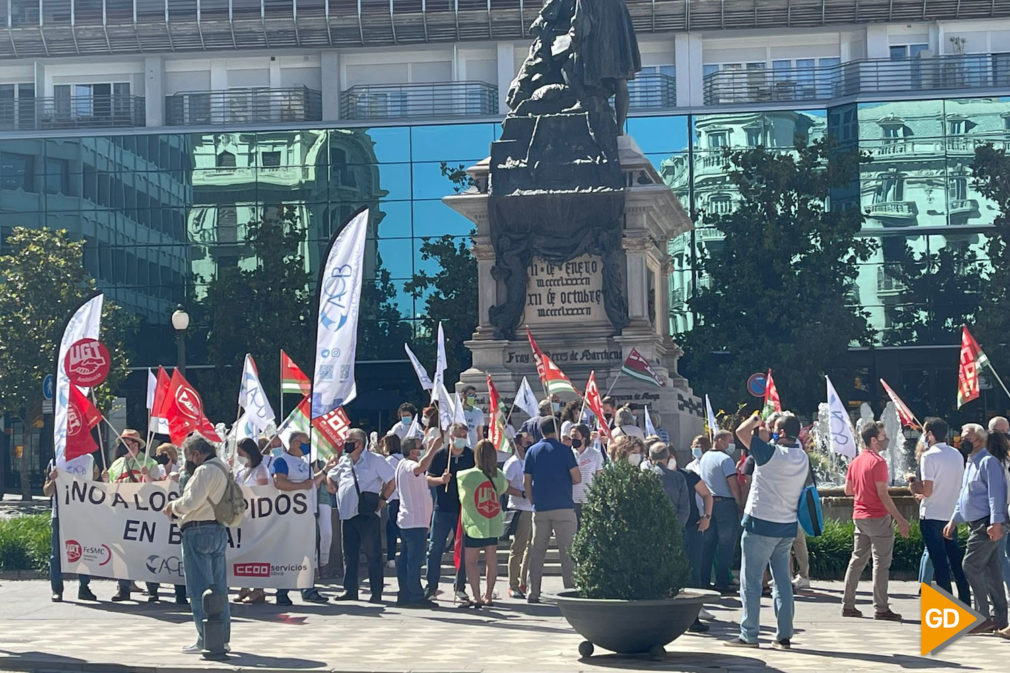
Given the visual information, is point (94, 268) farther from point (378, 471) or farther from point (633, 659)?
point (633, 659)

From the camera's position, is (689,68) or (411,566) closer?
(411,566)

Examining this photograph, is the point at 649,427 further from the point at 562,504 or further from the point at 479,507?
the point at 479,507

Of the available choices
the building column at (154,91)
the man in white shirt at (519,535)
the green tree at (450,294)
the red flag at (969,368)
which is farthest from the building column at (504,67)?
the man in white shirt at (519,535)

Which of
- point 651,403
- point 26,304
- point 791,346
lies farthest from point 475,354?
point 26,304

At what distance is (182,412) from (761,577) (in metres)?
8.87

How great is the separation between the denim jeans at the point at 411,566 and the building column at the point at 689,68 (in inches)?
1666

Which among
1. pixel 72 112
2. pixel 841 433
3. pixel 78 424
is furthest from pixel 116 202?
pixel 78 424

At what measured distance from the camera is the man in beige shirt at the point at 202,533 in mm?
13305

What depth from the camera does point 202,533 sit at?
13.4 meters

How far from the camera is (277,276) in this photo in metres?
51.7

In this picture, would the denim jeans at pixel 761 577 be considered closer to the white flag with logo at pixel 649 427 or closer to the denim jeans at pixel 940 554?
the denim jeans at pixel 940 554

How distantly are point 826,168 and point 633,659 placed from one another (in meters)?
33.0

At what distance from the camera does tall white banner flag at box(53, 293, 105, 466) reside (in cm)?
1752

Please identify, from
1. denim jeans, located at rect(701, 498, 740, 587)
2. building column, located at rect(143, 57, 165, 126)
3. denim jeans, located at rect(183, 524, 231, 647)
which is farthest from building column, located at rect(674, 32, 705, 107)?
denim jeans, located at rect(183, 524, 231, 647)
